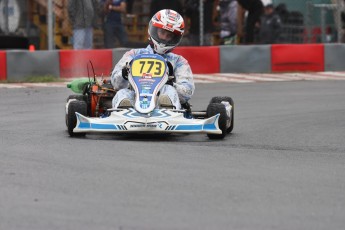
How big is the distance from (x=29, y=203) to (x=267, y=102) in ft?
23.7

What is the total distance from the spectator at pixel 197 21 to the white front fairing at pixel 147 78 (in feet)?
26.2

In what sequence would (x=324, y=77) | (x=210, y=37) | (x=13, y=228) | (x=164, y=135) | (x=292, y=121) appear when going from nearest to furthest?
(x=13, y=228) < (x=164, y=135) < (x=292, y=121) < (x=324, y=77) < (x=210, y=37)

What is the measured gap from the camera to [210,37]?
57.7 feet

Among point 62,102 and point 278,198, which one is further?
point 62,102

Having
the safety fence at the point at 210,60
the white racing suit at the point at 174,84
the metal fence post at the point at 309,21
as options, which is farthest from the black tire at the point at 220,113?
the metal fence post at the point at 309,21

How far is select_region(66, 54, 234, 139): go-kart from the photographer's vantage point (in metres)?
8.85

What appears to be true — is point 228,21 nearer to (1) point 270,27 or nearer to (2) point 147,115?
(1) point 270,27

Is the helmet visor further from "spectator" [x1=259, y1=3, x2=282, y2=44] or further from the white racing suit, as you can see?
"spectator" [x1=259, y1=3, x2=282, y2=44]

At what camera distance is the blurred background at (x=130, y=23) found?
16969 mm

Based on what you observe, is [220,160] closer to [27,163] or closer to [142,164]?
[142,164]

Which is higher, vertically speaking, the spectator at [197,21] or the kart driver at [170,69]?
the spectator at [197,21]

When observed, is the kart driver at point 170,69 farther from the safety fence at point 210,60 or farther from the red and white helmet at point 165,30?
the safety fence at point 210,60

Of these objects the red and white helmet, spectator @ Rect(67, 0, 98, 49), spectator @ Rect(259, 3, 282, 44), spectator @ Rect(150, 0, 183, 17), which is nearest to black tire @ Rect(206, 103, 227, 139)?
the red and white helmet

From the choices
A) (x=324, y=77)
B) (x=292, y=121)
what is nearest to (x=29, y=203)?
(x=292, y=121)
